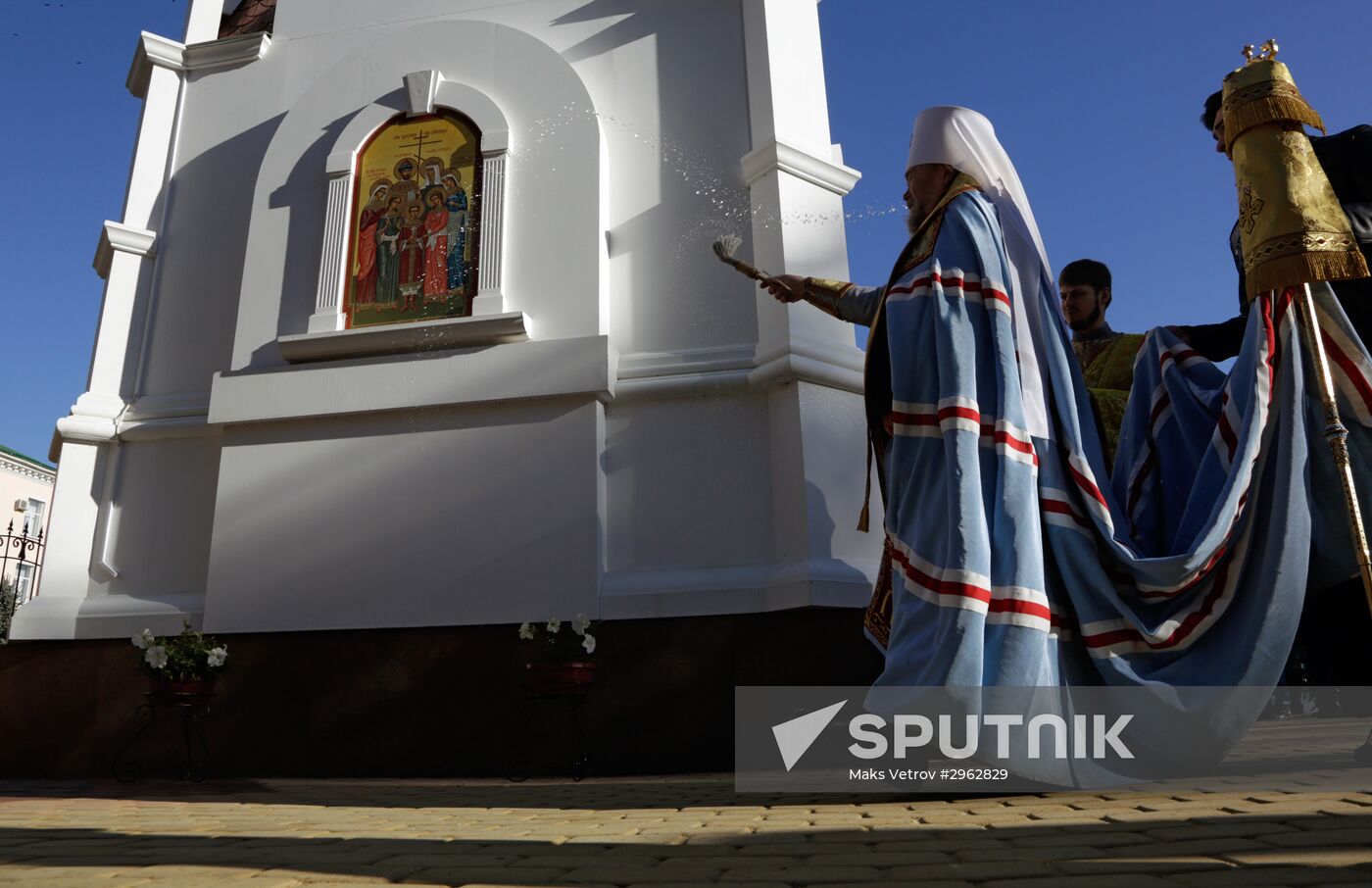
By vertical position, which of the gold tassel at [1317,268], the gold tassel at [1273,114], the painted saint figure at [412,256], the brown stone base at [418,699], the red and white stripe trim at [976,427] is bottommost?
the brown stone base at [418,699]

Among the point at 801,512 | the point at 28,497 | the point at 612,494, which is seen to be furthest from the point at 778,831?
the point at 28,497

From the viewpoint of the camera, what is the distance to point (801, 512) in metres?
5.21

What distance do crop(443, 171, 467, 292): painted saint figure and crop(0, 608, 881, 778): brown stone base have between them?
7.30 feet

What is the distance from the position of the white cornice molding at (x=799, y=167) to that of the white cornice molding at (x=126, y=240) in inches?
165

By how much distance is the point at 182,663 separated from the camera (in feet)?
17.1

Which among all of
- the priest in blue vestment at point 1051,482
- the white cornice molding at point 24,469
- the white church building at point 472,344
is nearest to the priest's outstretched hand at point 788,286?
the priest in blue vestment at point 1051,482

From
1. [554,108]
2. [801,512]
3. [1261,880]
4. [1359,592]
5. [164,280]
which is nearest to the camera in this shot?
[1261,880]

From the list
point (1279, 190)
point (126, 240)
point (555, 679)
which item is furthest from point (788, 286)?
point (126, 240)

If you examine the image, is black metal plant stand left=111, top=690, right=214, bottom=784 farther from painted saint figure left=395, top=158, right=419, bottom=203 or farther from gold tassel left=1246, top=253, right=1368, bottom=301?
gold tassel left=1246, top=253, right=1368, bottom=301

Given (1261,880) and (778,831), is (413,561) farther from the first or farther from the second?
(1261,880)

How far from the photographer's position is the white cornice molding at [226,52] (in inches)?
283

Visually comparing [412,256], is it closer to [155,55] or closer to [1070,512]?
[155,55]

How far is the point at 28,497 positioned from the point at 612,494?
28003 millimetres

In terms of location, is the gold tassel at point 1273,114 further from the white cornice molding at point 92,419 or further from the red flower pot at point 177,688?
the white cornice molding at point 92,419
